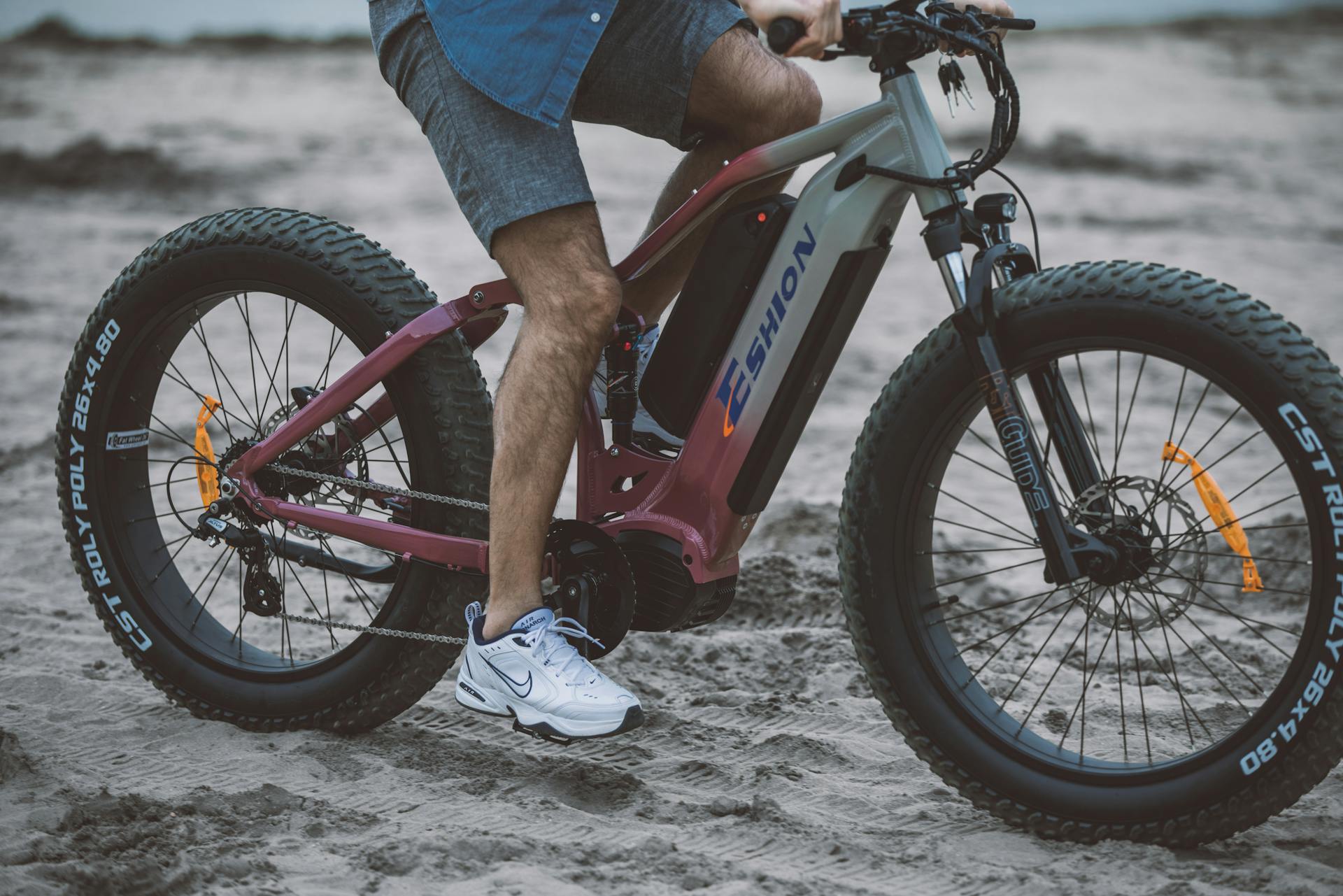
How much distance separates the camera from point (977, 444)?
5312mm

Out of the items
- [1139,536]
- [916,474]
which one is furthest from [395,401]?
[1139,536]

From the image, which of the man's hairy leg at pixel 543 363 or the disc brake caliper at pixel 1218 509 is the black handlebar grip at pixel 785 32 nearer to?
the man's hairy leg at pixel 543 363

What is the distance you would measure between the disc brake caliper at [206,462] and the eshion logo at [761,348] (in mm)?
1256

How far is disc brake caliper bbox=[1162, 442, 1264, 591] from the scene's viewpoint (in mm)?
2389

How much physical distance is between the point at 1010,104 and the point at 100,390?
83.2 inches

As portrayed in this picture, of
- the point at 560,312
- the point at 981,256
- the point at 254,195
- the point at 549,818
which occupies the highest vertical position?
the point at 254,195

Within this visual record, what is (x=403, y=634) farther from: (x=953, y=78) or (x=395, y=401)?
(x=953, y=78)

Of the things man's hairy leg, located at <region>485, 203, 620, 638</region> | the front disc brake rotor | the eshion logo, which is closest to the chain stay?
man's hairy leg, located at <region>485, 203, 620, 638</region>

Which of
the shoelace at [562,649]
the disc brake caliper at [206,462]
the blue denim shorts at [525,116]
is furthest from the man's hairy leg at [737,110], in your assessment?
the disc brake caliper at [206,462]

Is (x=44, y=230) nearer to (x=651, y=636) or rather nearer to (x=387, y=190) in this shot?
(x=387, y=190)

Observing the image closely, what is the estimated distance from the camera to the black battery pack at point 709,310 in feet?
8.51

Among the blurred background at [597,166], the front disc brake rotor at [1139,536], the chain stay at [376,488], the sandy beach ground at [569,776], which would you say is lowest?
the sandy beach ground at [569,776]

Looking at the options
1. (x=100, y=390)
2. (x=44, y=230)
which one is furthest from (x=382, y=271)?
(x=44, y=230)

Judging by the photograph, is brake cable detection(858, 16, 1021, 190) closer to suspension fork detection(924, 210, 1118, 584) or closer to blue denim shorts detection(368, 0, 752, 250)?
suspension fork detection(924, 210, 1118, 584)
